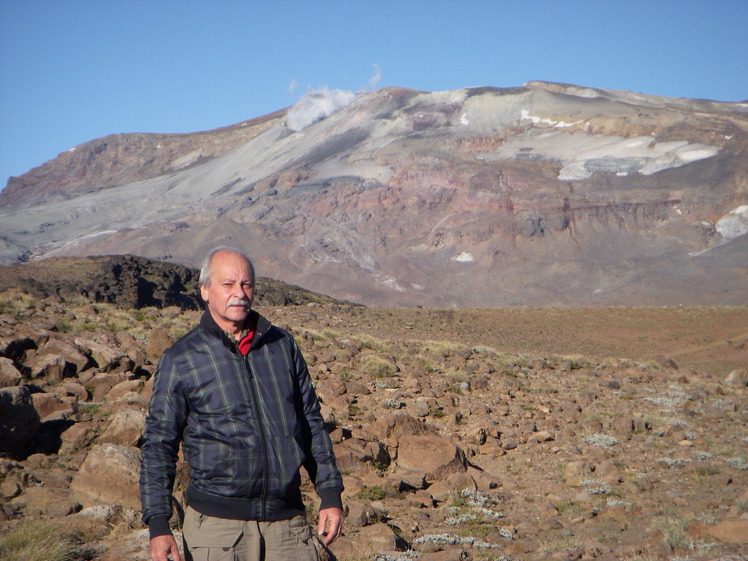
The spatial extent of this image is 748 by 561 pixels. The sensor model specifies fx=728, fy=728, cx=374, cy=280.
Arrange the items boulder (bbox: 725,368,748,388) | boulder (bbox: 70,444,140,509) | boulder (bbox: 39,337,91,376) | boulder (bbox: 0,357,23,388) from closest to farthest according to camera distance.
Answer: boulder (bbox: 70,444,140,509) → boulder (bbox: 0,357,23,388) → boulder (bbox: 39,337,91,376) → boulder (bbox: 725,368,748,388)

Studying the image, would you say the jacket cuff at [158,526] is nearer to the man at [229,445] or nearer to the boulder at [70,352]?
A: the man at [229,445]

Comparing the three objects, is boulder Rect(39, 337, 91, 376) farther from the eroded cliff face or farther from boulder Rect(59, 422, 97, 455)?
the eroded cliff face

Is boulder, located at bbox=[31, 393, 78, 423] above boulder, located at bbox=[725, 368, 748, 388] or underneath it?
above

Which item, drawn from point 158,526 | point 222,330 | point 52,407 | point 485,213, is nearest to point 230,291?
point 222,330

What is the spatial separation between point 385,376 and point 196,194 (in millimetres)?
73887

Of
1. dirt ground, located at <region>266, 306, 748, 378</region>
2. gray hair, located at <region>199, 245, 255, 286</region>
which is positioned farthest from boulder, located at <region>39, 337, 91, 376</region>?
dirt ground, located at <region>266, 306, 748, 378</region>

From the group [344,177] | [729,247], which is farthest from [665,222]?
[344,177]

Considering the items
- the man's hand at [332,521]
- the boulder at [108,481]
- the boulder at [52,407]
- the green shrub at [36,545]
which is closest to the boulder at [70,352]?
the boulder at [52,407]

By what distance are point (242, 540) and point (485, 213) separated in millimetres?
64021

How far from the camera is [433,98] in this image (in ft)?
282

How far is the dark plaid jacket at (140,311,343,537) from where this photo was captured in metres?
2.59

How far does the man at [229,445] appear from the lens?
2.59 metres

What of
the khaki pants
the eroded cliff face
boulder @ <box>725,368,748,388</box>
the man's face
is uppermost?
the eroded cliff face

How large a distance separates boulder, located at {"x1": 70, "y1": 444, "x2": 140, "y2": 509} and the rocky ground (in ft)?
0.03
